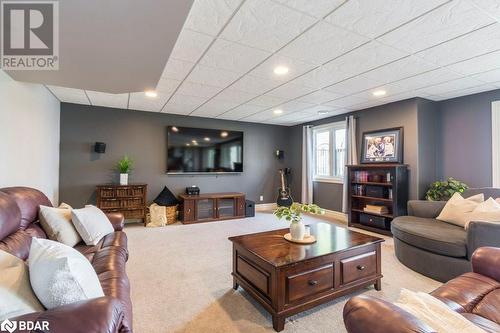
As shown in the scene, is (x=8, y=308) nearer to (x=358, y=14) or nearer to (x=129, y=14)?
(x=129, y=14)

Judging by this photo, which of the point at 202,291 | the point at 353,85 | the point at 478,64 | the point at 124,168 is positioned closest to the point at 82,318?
the point at 202,291

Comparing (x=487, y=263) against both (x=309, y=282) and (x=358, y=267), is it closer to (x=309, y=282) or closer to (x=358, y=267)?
(x=358, y=267)

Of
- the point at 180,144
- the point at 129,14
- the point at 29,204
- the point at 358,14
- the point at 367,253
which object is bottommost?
the point at 367,253

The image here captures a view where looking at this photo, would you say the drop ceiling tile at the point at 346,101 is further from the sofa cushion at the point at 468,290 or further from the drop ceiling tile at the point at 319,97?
the sofa cushion at the point at 468,290

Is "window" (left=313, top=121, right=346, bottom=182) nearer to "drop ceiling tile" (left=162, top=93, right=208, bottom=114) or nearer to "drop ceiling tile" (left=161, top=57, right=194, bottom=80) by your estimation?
"drop ceiling tile" (left=162, top=93, right=208, bottom=114)

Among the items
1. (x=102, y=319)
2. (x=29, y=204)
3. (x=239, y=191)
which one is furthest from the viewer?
(x=239, y=191)

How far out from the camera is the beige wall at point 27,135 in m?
2.43

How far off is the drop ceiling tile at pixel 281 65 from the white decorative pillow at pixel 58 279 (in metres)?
2.36

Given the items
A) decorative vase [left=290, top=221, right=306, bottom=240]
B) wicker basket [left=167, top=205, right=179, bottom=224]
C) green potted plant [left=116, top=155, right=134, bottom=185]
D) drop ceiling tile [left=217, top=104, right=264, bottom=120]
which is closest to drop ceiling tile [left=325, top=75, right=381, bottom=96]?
drop ceiling tile [left=217, top=104, right=264, bottom=120]

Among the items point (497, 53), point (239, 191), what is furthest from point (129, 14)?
point (239, 191)

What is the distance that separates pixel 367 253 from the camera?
226cm

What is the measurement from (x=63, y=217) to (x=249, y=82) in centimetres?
259

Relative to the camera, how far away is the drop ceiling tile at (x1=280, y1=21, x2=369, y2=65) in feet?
6.77

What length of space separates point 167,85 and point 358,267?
10.5ft
